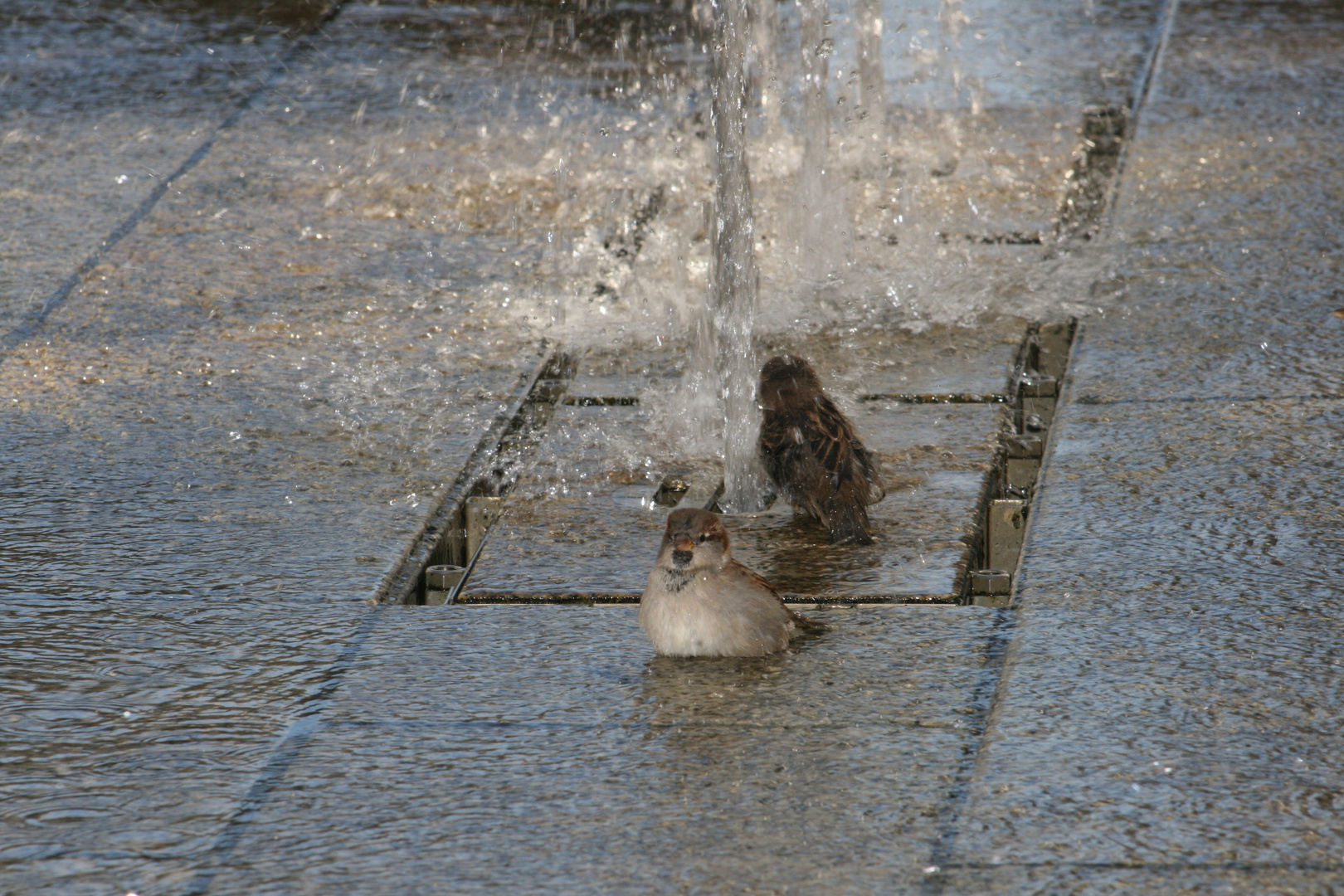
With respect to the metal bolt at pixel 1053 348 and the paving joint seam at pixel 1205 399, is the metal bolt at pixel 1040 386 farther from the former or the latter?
the paving joint seam at pixel 1205 399

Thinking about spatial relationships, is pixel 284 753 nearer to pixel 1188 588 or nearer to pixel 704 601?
pixel 704 601

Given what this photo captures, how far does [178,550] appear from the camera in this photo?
396 centimetres

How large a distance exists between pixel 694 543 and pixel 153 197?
Answer: 4273 millimetres

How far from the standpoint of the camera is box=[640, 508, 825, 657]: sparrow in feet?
11.0

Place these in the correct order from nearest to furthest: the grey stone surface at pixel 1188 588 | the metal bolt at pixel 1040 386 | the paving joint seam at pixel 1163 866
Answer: the paving joint seam at pixel 1163 866, the grey stone surface at pixel 1188 588, the metal bolt at pixel 1040 386

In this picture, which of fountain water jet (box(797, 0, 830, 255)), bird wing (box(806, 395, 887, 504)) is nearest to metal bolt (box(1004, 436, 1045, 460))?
bird wing (box(806, 395, 887, 504))

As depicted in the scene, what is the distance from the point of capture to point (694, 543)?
10.9ft

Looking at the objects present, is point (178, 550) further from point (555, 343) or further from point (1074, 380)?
point (1074, 380)

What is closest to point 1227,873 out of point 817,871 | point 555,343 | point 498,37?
point 817,871

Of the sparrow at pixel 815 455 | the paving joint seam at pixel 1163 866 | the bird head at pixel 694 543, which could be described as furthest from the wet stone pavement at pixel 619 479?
the bird head at pixel 694 543

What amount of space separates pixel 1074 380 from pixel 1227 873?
2.49m

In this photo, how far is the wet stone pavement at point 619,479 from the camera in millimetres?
2803

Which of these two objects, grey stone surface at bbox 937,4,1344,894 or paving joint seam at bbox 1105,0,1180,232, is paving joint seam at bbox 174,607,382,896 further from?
paving joint seam at bbox 1105,0,1180,232

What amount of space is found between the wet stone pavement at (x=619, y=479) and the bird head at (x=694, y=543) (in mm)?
227
